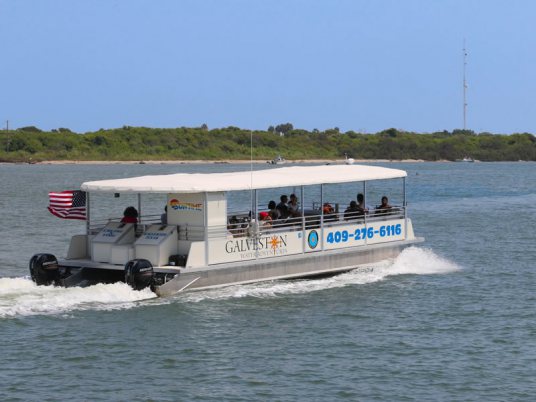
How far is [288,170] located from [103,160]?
112657mm

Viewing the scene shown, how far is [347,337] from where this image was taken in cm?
1923

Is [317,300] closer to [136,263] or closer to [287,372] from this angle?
[136,263]

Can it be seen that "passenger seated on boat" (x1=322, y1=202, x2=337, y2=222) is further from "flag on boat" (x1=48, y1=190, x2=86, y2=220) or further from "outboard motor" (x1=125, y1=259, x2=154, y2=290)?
"flag on boat" (x1=48, y1=190, x2=86, y2=220)

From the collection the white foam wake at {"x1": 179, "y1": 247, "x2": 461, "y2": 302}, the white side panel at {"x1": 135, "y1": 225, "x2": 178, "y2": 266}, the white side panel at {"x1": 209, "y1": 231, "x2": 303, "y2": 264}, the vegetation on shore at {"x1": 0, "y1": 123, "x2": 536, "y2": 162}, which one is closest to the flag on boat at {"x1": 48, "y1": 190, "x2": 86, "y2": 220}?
the white side panel at {"x1": 135, "y1": 225, "x2": 178, "y2": 266}

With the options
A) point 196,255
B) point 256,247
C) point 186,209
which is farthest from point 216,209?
point 256,247

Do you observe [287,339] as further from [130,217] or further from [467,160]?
[467,160]

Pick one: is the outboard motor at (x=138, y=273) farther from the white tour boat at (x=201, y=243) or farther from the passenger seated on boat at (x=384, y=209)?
the passenger seated on boat at (x=384, y=209)

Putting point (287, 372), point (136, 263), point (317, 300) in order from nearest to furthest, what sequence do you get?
point (287, 372) → point (136, 263) → point (317, 300)

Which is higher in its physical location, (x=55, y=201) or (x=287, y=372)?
(x=55, y=201)

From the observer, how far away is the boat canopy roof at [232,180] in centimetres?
2141

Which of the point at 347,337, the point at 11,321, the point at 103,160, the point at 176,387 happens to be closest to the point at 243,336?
the point at 347,337

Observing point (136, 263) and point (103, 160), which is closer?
point (136, 263)

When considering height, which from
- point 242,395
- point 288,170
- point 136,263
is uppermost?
point 288,170

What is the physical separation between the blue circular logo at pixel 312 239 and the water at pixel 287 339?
0.85 m
